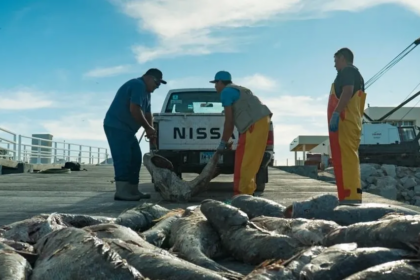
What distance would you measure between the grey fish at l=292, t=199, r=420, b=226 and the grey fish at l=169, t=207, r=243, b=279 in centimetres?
95

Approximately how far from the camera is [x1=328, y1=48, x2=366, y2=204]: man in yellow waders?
22.2 ft

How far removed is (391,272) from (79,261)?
155 cm

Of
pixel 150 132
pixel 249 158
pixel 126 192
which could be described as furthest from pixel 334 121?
pixel 126 192

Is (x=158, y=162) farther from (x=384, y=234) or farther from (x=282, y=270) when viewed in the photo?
(x=282, y=270)

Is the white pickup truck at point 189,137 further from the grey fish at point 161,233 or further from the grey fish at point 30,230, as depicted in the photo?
the grey fish at point 30,230

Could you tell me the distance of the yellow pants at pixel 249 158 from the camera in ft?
24.8

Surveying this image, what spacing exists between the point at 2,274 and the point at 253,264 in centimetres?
179

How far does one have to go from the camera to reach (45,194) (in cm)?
1004

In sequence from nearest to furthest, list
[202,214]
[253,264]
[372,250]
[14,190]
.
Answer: [372,250]
[253,264]
[202,214]
[14,190]

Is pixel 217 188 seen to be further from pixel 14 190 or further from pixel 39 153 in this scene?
pixel 39 153

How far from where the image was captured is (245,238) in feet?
12.9

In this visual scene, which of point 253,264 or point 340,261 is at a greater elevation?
point 340,261

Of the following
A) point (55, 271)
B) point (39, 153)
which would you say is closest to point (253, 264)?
point (55, 271)

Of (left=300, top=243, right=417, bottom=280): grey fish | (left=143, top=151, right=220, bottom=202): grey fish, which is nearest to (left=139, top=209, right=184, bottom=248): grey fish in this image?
(left=300, top=243, right=417, bottom=280): grey fish
